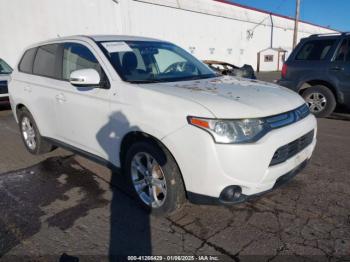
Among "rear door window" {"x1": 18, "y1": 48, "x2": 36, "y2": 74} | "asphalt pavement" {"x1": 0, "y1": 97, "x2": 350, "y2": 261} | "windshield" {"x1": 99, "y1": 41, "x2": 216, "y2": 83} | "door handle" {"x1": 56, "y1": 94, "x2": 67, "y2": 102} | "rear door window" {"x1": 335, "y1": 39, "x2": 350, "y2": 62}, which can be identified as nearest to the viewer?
"asphalt pavement" {"x1": 0, "y1": 97, "x2": 350, "y2": 261}

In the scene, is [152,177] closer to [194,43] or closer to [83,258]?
[83,258]

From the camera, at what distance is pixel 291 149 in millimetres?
2727

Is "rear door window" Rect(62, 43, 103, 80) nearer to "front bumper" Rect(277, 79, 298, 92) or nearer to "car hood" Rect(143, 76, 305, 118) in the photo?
"car hood" Rect(143, 76, 305, 118)

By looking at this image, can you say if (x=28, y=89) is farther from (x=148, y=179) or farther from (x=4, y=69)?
(x=4, y=69)

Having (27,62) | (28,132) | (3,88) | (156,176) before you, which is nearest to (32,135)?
(28,132)

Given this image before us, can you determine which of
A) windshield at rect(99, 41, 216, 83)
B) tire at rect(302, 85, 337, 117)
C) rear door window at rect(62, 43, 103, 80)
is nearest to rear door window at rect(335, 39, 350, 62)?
tire at rect(302, 85, 337, 117)

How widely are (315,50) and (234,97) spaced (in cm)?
502

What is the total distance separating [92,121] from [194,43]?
74.1 feet

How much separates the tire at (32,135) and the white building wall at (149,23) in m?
13.1

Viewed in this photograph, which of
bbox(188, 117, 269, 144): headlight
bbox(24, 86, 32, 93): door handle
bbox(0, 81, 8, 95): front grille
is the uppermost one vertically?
bbox(24, 86, 32, 93): door handle

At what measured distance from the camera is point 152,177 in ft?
9.71

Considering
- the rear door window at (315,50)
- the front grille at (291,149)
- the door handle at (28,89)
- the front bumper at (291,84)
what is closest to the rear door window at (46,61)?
the door handle at (28,89)

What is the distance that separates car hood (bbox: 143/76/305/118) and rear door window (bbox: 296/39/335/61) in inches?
161

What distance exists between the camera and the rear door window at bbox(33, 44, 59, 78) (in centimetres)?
412
